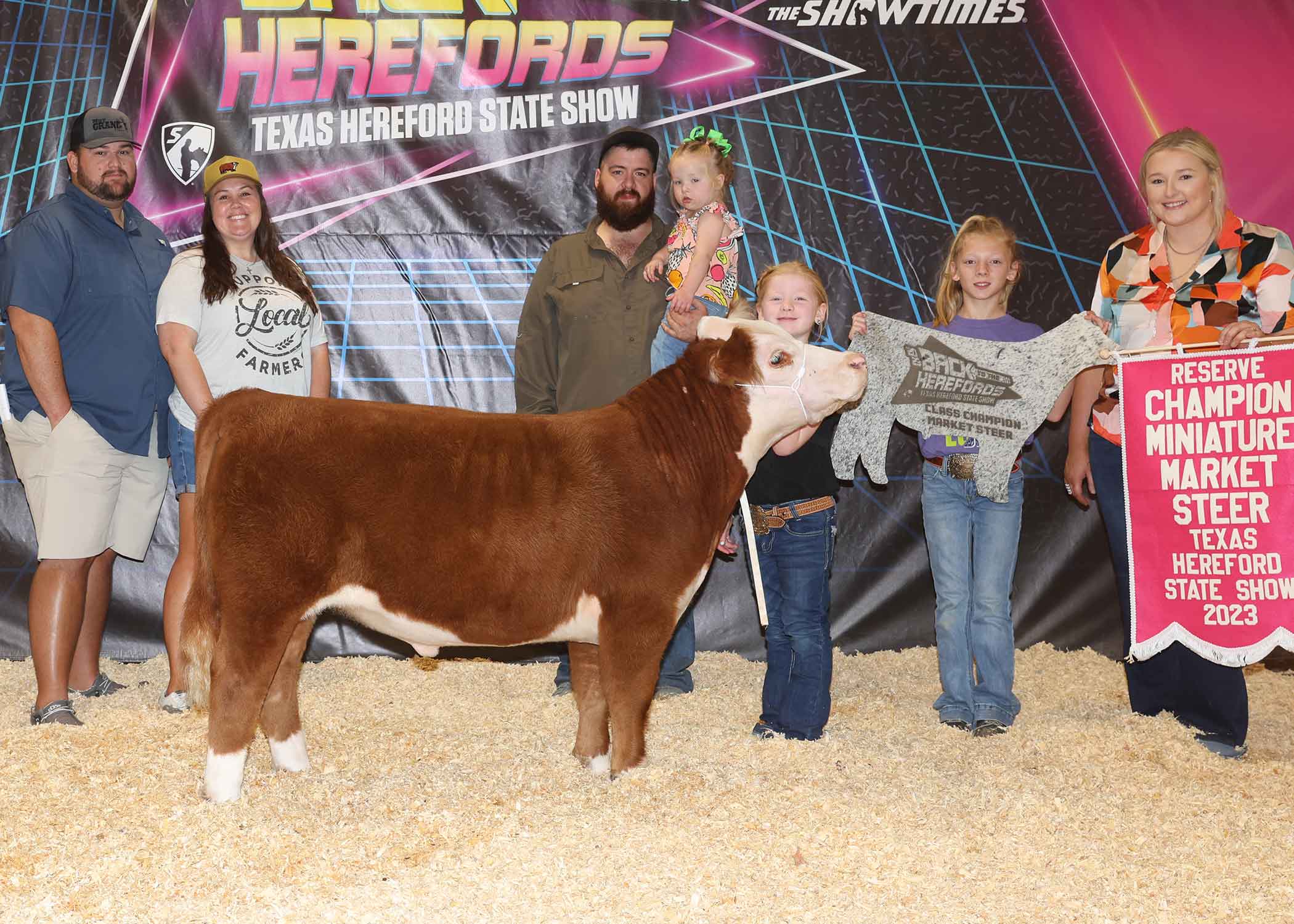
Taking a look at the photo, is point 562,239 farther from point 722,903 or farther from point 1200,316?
point 722,903

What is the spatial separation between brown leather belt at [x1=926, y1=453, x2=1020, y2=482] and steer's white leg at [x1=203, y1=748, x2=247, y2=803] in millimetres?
3055

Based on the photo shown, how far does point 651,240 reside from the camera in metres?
4.86

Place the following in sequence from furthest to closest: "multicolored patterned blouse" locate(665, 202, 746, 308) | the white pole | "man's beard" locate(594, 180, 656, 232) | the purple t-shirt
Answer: "man's beard" locate(594, 180, 656, 232) < the purple t-shirt < "multicolored patterned blouse" locate(665, 202, 746, 308) < the white pole

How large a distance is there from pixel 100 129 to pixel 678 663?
3.74 metres

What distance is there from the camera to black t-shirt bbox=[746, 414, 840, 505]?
4160 millimetres

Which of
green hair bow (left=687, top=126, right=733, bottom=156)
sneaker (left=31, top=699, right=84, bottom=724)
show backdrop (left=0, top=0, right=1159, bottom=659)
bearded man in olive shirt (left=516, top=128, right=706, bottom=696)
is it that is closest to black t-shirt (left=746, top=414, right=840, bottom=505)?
bearded man in olive shirt (left=516, top=128, right=706, bottom=696)

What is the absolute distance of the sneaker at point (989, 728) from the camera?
4.44m

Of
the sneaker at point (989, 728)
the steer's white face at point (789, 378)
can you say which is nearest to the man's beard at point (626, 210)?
the steer's white face at point (789, 378)

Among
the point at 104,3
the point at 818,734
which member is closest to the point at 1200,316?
the point at 818,734

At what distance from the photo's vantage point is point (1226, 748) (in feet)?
13.9

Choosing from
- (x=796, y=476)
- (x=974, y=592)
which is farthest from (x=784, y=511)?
(x=974, y=592)

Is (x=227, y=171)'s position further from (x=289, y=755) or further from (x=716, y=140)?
(x=289, y=755)

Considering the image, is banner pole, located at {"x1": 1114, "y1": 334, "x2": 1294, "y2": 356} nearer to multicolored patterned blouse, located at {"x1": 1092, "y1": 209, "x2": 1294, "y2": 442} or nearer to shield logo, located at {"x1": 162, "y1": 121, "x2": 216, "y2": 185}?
multicolored patterned blouse, located at {"x1": 1092, "y1": 209, "x2": 1294, "y2": 442}

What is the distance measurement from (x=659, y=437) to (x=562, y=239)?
1793mm
